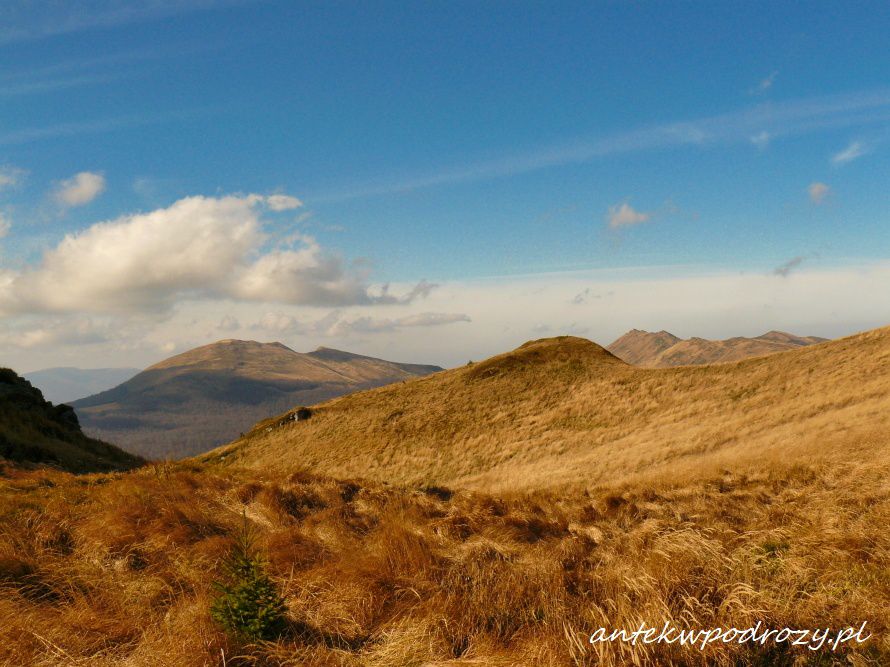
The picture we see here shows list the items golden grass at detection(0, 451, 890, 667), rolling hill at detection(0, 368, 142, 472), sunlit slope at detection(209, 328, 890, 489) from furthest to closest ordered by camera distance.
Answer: sunlit slope at detection(209, 328, 890, 489) < rolling hill at detection(0, 368, 142, 472) < golden grass at detection(0, 451, 890, 667)

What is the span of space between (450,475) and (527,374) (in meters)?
19.8

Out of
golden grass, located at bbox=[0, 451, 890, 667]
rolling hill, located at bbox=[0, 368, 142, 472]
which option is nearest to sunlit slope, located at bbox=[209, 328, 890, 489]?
golden grass, located at bbox=[0, 451, 890, 667]

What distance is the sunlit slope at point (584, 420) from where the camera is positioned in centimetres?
2344

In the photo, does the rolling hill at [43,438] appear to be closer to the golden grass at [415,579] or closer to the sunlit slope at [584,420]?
the golden grass at [415,579]

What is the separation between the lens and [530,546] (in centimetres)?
864

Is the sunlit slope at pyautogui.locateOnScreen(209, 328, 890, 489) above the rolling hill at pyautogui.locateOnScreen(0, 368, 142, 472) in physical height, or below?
below

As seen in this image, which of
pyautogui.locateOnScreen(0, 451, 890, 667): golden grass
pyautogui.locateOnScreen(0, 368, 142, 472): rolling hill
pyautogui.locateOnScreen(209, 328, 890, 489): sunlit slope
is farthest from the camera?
pyautogui.locateOnScreen(209, 328, 890, 489): sunlit slope

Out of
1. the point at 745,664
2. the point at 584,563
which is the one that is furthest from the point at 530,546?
the point at 745,664

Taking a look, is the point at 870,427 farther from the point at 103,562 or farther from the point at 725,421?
the point at 103,562

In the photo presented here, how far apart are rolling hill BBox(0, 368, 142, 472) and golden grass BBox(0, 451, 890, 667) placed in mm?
11911

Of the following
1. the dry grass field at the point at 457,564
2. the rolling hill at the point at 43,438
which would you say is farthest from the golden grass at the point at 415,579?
the rolling hill at the point at 43,438

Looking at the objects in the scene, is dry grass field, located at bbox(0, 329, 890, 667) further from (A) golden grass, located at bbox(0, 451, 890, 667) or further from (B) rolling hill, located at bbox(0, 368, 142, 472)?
(B) rolling hill, located at bbox(0, 368, 142, 472)

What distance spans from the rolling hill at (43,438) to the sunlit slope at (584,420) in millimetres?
17015

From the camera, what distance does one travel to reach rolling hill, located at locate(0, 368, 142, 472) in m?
19.5
